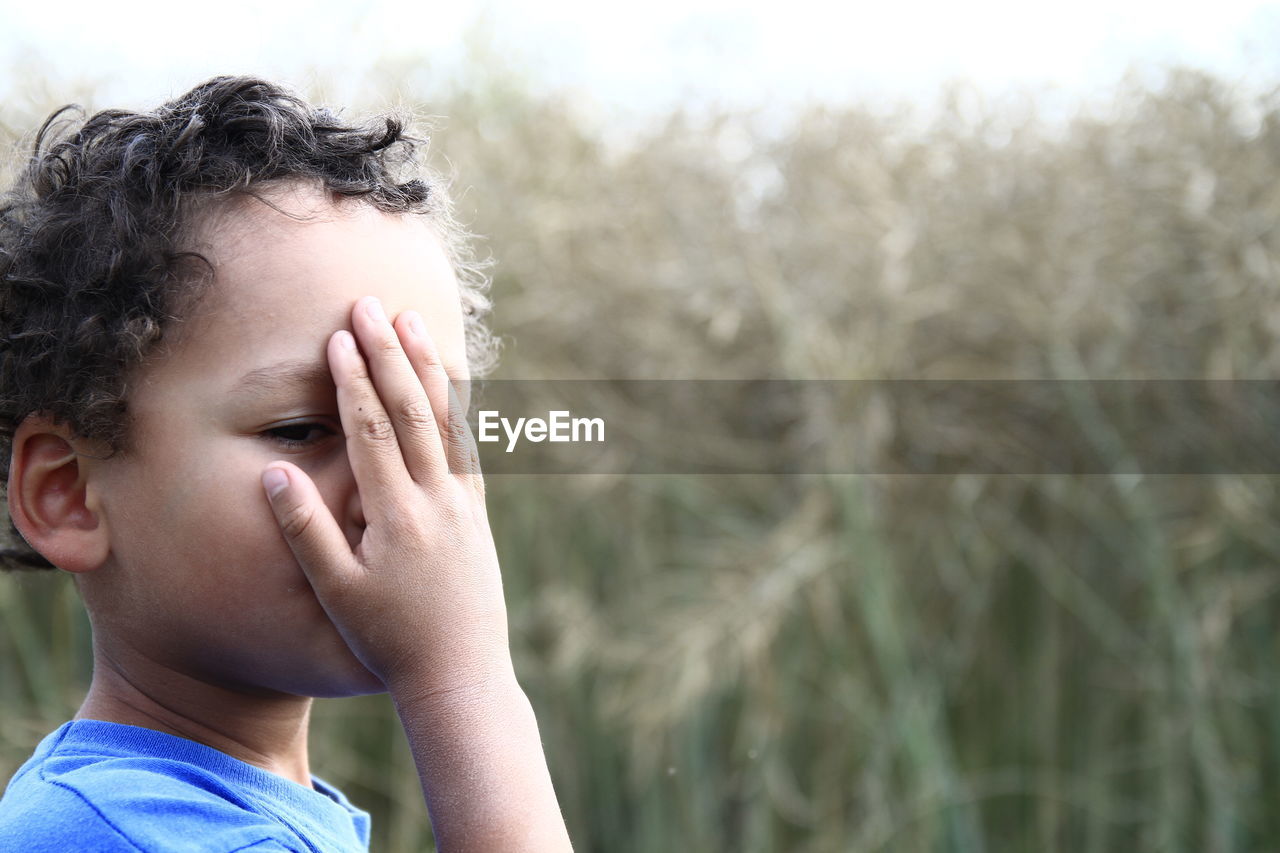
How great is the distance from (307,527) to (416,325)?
6.5 inches

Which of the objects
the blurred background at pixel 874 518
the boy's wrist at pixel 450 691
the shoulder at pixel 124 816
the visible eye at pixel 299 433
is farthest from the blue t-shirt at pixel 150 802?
the blurred background at pixel 874 518

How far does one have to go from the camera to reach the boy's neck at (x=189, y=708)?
0.89 meters

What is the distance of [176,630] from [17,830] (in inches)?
6.0

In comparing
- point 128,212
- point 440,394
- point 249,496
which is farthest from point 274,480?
point 128,212

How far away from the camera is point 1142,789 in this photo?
2.20 m

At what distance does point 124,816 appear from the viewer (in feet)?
2.48

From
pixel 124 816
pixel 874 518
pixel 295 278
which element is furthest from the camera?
pixel 874 518

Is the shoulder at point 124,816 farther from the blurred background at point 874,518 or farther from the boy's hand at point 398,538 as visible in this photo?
the blurred background at point 874,518

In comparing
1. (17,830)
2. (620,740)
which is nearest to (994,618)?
(620,740)

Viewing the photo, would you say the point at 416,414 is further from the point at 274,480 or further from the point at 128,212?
the point at 128,212

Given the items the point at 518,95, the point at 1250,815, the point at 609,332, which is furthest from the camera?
the point at 518,95

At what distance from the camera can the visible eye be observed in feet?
2.75

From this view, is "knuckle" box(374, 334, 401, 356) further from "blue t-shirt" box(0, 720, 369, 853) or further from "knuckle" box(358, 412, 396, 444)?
"blue t-shirt" box(0, 720, 369, 853)

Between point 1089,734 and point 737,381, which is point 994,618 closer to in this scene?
point 1089,734
